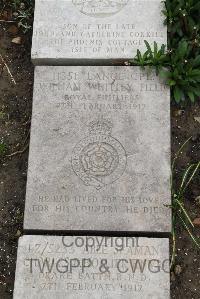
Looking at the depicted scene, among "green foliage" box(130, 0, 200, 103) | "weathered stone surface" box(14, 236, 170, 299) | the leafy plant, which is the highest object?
"green foliage" box(130, 0, 200, 103)

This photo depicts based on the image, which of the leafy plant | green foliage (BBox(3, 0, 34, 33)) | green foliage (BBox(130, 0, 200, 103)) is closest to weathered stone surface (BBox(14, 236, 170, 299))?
the leafy plant

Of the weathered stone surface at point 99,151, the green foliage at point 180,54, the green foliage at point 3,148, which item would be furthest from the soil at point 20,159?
the weathered stone surface at point 99,151

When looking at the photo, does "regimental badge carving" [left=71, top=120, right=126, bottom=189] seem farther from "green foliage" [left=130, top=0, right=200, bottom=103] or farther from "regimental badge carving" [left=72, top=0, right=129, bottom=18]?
"regimental badge carving" [left=72, top=0, right=129, bottom=18]

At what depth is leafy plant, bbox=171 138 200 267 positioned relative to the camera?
4.61 m

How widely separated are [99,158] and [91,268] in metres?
0.94

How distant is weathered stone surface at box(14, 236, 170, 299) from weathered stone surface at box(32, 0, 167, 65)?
67.3 inches

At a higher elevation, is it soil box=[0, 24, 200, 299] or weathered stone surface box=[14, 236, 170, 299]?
soil box=[0, 24, 200, 299]

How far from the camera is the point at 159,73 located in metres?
4.77

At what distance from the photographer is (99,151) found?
4582 millimetres

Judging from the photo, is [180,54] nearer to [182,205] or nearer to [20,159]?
[182,205]

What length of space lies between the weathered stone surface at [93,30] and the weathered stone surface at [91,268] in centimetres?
171

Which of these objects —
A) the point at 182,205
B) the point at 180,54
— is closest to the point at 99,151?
the point at 182,205

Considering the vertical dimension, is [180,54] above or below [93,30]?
below

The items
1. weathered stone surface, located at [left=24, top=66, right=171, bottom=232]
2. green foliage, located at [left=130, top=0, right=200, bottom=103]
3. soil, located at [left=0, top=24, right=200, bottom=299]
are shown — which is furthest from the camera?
green foliage, located at [left=130, top=0, right=200, bottom=103]
